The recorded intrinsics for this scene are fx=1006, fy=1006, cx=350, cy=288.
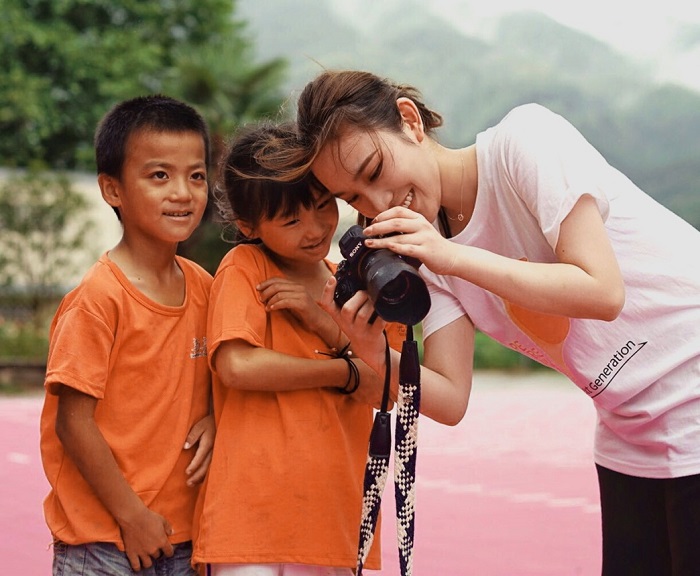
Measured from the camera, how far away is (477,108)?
40531 mm

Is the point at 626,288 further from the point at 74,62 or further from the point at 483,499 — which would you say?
the point at 74,62

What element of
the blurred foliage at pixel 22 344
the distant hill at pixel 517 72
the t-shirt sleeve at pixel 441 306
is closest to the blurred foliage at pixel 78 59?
the blurred foliage at pixel 22 344

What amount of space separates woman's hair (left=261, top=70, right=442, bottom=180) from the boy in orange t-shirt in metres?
0.28

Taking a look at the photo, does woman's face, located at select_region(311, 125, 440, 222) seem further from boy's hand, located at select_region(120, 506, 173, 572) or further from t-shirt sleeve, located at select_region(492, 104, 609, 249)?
boy's hand, located at select_region(120, 506, 173, 572)

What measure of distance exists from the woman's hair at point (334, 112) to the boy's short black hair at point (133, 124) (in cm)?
29

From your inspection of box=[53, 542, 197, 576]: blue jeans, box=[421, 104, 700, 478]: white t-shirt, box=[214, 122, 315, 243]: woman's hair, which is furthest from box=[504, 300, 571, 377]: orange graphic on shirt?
box=[53, 542, 197, 576]: blue jeans

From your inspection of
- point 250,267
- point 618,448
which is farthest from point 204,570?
point 618,448

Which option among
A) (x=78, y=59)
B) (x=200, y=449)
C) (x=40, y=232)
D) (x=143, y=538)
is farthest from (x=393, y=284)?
(x=78, y=59)

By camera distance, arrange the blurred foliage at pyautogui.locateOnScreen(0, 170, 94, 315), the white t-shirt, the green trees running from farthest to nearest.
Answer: the green trees, the blurred foliage at pyautogui.locateOnScreen(0, 170, 94, 315), the white t-shirt

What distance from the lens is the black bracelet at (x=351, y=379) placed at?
191 cm

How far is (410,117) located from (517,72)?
43912 millimetres

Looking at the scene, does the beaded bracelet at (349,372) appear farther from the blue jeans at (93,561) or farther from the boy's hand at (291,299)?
the blue jeans at (93,561)

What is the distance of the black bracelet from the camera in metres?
1.91

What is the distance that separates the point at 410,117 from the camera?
179 centimetres
